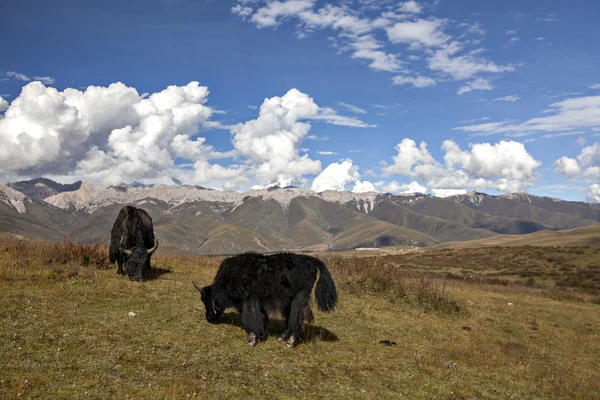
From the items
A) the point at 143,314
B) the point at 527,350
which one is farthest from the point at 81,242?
the point at 527,350

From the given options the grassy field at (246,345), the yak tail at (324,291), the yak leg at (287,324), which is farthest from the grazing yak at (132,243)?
the yak tail at (324,291)

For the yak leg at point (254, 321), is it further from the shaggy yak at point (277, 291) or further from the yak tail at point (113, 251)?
the yak tail at point (113, 251)

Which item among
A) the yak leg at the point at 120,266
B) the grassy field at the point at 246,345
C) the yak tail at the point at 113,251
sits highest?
the yak tail at the point at 113,251

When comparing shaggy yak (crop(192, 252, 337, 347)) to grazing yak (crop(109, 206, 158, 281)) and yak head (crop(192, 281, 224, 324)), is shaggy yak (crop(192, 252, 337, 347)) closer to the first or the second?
yak head (crop(192, 281, 224, 324))

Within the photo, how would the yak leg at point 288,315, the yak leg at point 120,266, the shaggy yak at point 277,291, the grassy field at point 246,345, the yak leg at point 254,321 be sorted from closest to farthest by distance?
the grassy field at point 246,345 < the yak leg at point 254,321 < the shaggy yak at point 277,291 < the yak leg at point 288,315 < the yak leg at point 120,266

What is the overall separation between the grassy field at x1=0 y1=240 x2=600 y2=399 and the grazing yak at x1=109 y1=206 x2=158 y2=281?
2.37ft

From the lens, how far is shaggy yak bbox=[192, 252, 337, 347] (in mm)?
11133

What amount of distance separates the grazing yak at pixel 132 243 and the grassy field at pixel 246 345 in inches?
28.5

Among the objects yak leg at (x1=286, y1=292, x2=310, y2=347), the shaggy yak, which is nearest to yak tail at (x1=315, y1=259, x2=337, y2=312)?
the shaggy yak

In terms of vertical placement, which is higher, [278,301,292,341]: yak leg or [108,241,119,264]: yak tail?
[108,241,119,264]: yak tail

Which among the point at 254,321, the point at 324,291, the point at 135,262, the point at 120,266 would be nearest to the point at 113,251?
the point at 120,266

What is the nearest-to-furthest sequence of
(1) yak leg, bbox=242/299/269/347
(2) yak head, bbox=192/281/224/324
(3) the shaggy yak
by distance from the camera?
(1) yak leg, bbox=242/299/269/347
(3) the shaggy yak
(2) yak head, bbox=192/281/224/324

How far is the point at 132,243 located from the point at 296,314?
10.2m

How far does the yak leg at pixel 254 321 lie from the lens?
10977mm
